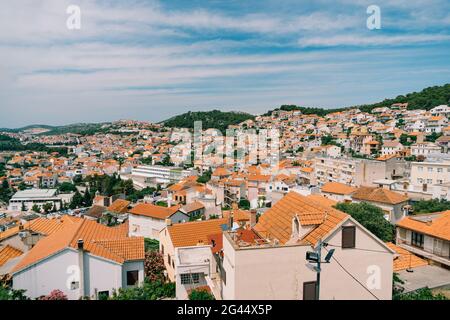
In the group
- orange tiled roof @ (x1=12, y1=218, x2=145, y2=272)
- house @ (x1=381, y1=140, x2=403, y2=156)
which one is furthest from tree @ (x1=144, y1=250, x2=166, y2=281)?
house @ (x1=381, y1=140, x2=403, y2=156)

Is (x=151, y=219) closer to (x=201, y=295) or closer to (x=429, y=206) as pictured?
(x=201, y=295)

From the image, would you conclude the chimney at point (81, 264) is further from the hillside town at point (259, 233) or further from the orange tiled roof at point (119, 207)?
the orange tiled roof at point (119, 207)

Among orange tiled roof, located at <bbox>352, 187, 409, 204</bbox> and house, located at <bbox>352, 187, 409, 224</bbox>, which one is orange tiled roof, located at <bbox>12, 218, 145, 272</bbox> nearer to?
house, located at <bbox>352, 187, 409, 224</bbox>

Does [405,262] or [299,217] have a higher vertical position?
[299,217]

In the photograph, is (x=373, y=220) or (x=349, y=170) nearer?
(x=373, y=220)

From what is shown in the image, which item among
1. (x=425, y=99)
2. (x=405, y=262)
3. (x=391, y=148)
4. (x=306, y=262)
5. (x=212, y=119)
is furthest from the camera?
(x=212, y=119)

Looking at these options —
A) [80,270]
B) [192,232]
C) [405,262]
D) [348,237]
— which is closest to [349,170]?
[405,262]

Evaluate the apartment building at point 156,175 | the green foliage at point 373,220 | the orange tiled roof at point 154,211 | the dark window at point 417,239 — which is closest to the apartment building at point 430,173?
the green foliage at point 373,220

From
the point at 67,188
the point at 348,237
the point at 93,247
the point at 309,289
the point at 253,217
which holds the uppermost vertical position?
the point at 348,237

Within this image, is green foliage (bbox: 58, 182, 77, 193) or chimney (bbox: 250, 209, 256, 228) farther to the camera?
green foliage (bbox: 58, 182, 77, 193)
